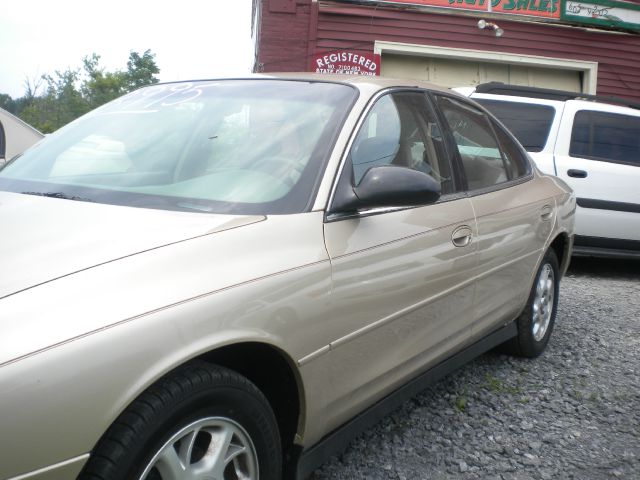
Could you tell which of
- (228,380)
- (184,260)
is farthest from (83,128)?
(228,380)

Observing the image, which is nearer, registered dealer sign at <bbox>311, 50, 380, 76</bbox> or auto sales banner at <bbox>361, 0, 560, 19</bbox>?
registered dealer sign at <bbox>311, 50, 380, 76</bbox>

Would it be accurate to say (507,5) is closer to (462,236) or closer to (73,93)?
(462,236)

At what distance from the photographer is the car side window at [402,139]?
2.56 metres

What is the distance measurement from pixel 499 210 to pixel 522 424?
3.30 ft

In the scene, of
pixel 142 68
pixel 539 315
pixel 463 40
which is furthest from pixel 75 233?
pixel 142 68

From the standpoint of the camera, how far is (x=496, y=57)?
12.5 metres

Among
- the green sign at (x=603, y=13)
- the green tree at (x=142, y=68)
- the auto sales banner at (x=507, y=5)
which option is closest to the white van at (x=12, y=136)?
the auto sales banner at (x=507, y=5)

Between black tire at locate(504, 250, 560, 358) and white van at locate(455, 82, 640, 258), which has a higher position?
white van at locate(455, 82, 640, 258)

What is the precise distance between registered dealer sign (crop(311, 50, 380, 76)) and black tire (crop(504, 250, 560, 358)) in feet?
26.6

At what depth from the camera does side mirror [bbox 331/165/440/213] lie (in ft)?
7.36

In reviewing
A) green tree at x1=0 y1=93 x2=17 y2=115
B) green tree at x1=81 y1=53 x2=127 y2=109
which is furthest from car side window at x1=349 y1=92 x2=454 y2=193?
green tree at x1=81 y1=53 x2=127 y2=109

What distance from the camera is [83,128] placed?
9.71ft

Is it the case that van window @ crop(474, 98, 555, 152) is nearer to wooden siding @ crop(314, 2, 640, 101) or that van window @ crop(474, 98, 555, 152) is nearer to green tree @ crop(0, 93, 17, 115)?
wooden siding @ crop(314, 2, 640, 101)

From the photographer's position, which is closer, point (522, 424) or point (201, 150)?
point (201, 150)
